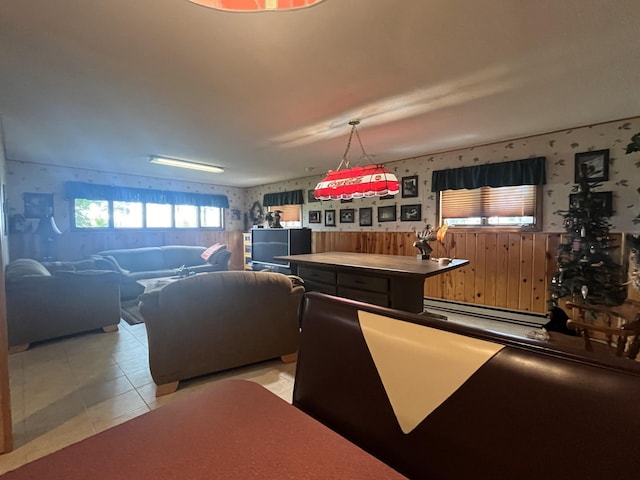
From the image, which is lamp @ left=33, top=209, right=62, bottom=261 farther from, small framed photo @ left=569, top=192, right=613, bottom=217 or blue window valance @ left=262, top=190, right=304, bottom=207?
small framed photo @ left=569, top=192, right=613, bottom=217

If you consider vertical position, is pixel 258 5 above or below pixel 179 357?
above

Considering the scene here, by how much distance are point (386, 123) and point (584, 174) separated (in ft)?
7.53

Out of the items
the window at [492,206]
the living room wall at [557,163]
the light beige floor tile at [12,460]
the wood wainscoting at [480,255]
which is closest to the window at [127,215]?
the wood wainscoting at [480,255]

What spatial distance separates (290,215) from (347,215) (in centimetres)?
188

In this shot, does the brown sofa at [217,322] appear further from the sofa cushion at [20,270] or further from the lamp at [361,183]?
the sofa cushion at [20,270]

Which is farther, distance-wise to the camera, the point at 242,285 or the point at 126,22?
the point at 242,285

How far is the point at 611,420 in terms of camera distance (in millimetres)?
607

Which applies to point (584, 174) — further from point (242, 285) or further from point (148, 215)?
point (148, 215)

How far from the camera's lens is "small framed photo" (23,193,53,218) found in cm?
507

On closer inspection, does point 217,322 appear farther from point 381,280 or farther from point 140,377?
point 381,280

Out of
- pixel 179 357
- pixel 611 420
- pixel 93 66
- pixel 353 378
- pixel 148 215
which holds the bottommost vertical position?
pixel 179 357

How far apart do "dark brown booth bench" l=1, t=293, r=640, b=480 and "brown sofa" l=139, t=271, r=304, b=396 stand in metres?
1.42

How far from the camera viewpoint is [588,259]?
9.87ft

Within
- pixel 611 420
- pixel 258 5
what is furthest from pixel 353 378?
pixel 258 5
